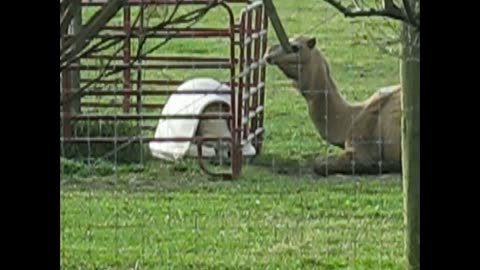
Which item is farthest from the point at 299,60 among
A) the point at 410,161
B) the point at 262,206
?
Result: the point at 410,161

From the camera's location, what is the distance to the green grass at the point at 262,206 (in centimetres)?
468

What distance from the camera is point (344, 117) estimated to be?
23.1ft

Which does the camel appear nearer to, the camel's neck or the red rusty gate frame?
the camel's neck

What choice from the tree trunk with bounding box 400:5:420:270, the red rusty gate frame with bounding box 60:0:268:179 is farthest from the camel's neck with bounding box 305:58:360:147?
the tree trunk with bounding box 400:5:420:270

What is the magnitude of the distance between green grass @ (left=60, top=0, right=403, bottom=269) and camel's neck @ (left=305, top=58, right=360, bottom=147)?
8cm

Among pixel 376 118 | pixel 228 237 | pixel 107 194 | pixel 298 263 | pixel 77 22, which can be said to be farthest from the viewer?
pixel 376 118

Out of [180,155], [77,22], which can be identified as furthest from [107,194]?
[77,22]

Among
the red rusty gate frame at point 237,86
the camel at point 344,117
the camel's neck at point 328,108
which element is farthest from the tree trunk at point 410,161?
the camel's neck at point 328,108

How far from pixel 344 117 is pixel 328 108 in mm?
109

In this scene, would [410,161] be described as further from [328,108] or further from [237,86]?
[328,108]

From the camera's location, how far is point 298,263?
4.61m
